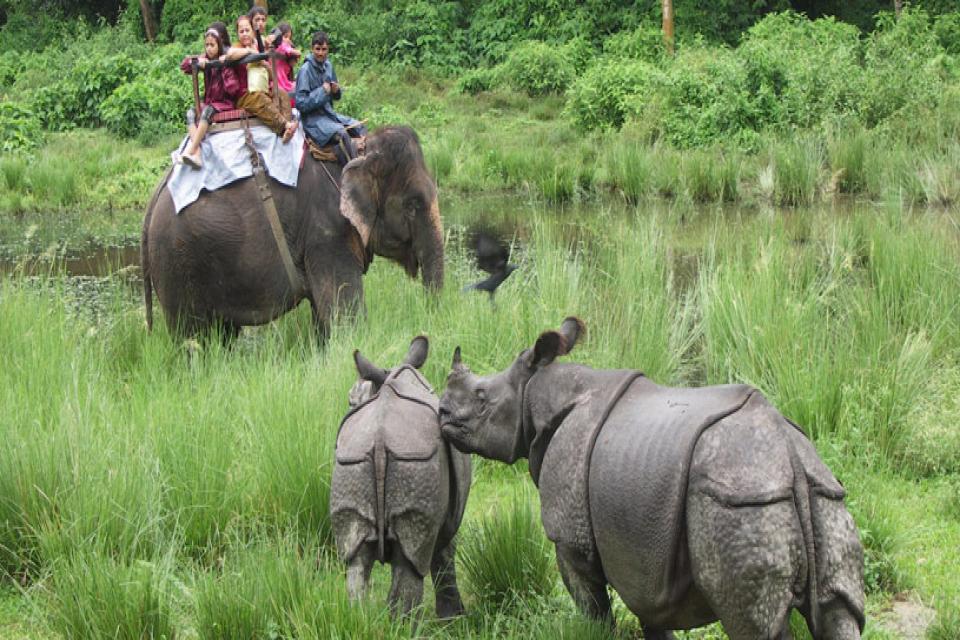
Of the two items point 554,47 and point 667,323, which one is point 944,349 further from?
point 554,47

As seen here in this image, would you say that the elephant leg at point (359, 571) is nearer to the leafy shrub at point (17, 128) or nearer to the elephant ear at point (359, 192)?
the elephant ear at point (359, 192)

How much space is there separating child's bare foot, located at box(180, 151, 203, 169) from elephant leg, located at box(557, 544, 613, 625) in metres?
5.85

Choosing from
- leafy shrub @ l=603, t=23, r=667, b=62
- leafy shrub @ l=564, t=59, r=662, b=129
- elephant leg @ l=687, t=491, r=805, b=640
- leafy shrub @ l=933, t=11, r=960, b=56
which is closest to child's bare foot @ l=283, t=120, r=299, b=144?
elephant leg @ l=687, t=491, r=805, b=640

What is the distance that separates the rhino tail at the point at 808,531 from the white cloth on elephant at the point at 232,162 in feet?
20.8

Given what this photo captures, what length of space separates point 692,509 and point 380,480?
1.27m

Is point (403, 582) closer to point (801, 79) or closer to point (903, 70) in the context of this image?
point (801, 79)

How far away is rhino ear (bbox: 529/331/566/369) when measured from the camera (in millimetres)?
4395

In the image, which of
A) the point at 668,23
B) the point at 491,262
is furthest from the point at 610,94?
the point at 491,262

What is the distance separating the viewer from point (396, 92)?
95.1ft

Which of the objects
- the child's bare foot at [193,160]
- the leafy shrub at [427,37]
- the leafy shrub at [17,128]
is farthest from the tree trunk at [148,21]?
the child's bare foot at [193,160]

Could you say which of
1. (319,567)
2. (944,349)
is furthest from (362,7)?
(319,567)

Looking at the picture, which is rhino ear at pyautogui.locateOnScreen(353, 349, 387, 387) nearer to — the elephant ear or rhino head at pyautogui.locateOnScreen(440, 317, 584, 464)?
rhino head at pyautogui.locateOnScreen(440, 317, 584, 464)

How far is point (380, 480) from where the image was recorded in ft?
14.8

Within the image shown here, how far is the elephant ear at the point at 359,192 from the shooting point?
896 cm
